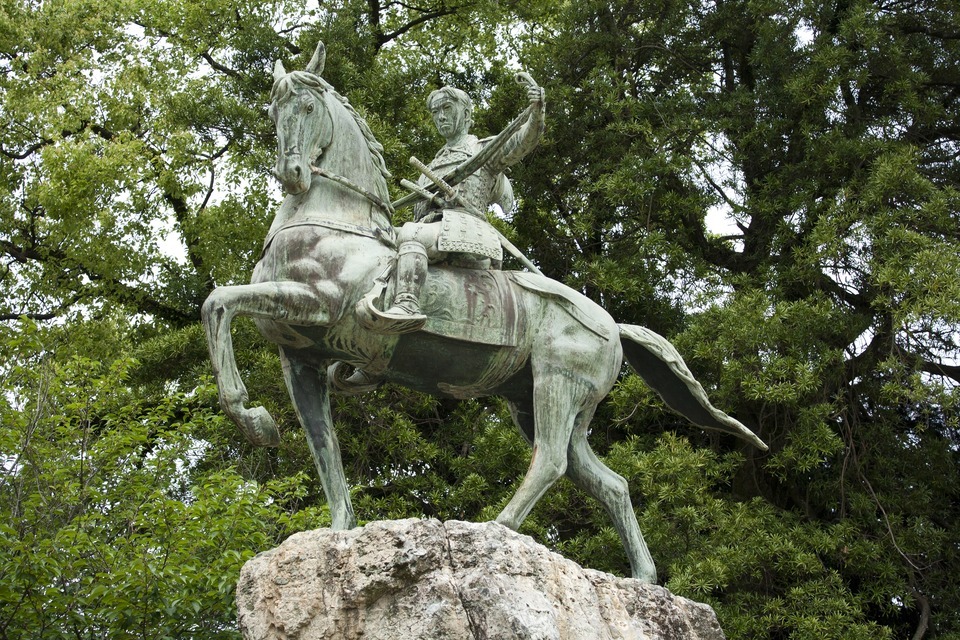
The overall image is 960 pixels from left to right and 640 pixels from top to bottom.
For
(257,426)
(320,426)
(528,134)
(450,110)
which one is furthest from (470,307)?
(450,110)

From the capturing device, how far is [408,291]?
6.70 m

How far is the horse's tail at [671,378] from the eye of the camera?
24.8 feet

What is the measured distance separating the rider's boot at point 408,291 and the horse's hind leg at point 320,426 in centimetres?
66

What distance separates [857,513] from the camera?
480 inches

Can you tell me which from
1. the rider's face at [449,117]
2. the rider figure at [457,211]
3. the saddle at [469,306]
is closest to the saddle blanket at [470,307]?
the saddle at [469,306]

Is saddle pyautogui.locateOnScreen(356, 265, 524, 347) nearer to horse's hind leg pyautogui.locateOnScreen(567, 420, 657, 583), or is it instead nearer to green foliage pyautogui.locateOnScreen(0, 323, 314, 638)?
horse's hind leg pyautogui.locateOnScreen(567, 420, 657, 583)

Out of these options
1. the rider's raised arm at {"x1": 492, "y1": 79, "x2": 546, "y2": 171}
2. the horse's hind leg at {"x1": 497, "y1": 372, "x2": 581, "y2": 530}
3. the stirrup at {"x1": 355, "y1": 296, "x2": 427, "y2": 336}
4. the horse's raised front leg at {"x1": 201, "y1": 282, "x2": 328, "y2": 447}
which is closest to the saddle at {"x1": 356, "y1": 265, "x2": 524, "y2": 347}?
the stirrup at {"x1": 355, "y1": 296, "x2": 427, "y2": 336}

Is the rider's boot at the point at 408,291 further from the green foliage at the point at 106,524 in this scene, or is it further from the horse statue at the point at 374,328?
the green foliage at the point at 106,524

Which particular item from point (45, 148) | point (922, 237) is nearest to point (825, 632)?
point (922, 237)

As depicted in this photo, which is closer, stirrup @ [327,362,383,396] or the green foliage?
stirrup @ [327,362,383,396]

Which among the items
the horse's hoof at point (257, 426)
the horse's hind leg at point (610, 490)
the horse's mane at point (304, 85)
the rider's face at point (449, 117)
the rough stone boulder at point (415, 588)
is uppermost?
the rider's face at point (449, 117)

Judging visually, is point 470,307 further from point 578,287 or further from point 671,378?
point 578,287

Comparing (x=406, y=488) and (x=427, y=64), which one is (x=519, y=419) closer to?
(x=406, y=488)

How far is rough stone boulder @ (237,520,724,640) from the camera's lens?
557 cm
